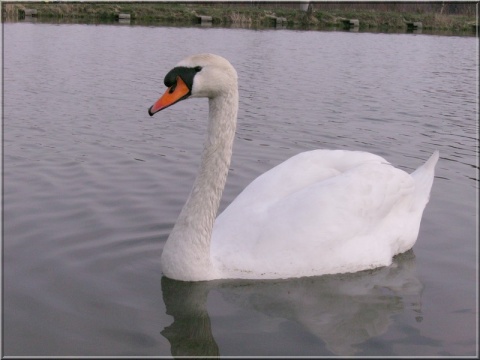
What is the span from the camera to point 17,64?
587 inches

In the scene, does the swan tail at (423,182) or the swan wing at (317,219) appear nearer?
the swan wing at (317,219)

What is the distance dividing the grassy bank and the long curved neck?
1098 inches

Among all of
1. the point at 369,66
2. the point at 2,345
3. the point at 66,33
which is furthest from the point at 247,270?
the point at 66,33

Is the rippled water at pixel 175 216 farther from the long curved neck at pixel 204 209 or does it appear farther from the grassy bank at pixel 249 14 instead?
the grassy bank at pixel 249 14

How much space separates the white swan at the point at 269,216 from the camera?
4.71m

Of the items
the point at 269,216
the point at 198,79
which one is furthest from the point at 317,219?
the point at 198,79

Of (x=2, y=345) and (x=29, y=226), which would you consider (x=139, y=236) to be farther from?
(x=2, y=345)

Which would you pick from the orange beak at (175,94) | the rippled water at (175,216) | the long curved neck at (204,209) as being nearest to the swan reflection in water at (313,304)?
the rippled water at (175,216)

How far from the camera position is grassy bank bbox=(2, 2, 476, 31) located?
3394cm

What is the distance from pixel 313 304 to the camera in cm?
472

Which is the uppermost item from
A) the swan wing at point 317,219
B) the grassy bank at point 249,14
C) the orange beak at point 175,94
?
the grassy bank at point 249,14

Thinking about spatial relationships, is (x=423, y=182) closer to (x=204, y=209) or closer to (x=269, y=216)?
(x=269, y=216)

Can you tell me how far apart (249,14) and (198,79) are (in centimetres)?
3500

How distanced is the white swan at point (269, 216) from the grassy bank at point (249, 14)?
27757 mm
